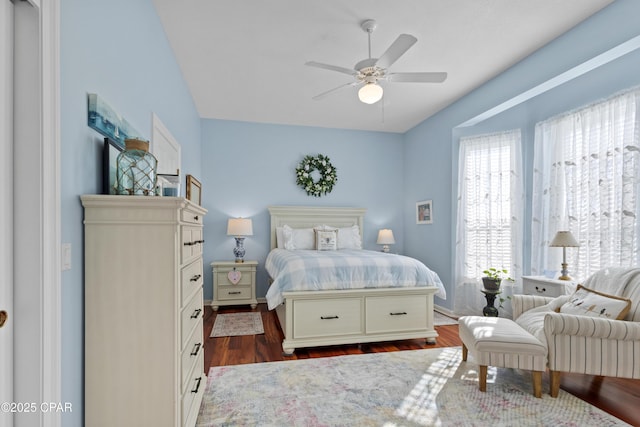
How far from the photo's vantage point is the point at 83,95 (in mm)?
1397

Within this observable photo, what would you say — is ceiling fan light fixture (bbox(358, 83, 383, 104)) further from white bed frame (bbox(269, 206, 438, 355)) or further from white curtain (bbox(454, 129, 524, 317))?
white curtain (bbox(454, 129, 524, 317))

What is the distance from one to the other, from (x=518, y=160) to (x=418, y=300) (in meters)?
2.08

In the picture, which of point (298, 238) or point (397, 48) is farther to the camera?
point (298, 238)

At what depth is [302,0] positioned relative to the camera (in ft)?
7.73

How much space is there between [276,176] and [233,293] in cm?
197

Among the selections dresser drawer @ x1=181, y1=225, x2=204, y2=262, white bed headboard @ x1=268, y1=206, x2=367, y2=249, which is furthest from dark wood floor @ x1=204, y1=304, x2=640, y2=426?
white bed headboard @ x1=268, y1=206, x2=367, y2=249

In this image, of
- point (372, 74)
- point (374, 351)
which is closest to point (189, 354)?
point (374, 351)

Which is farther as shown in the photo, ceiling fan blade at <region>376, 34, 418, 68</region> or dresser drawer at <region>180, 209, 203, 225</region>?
ceiling fan blade at <region>376, 34, 418, 68</region>

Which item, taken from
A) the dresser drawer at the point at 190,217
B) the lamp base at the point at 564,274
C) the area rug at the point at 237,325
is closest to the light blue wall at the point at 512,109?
the lamp base at the point at 564,274

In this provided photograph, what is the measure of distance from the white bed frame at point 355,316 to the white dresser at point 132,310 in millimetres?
1667

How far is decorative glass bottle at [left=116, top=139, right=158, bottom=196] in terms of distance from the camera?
153 cm

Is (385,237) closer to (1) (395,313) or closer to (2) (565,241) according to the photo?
(1) (395,313)

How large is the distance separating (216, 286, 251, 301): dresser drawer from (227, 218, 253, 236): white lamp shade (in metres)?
0.80

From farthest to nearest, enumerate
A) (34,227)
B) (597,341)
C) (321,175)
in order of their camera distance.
→ (321,175)
(597,341)
(34,227)
